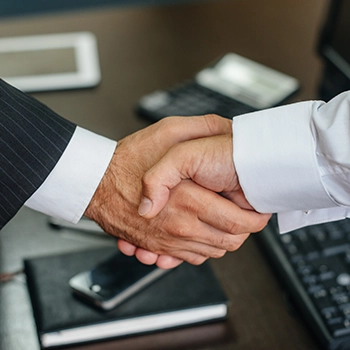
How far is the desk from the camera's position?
0.77m

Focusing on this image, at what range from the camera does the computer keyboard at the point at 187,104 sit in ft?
3.85

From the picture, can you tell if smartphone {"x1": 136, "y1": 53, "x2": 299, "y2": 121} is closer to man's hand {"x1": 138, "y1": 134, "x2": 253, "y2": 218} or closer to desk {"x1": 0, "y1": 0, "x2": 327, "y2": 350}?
desk {"x1": 0, "y1": 0, "x2": 327, "y2": 350}

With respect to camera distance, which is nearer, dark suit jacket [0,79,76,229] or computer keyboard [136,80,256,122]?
dark suit jacket [0,79,76,229]

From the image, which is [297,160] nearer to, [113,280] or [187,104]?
[113,280]

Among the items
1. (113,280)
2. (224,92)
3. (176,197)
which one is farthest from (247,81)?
(113,280)

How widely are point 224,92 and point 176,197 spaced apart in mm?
438

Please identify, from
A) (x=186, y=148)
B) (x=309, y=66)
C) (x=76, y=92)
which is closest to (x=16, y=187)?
(x=186, y=148)

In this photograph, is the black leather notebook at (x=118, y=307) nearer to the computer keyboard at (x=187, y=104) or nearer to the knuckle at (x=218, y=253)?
the knuckle at (x=218, y=253)

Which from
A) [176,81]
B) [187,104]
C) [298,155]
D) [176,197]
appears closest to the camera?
[298,155]

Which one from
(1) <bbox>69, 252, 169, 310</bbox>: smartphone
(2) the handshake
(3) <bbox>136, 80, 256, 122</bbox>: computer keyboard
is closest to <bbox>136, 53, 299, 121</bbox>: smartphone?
(3) <bbox>136, 80, 256, 122</bbox>: computer keyboard

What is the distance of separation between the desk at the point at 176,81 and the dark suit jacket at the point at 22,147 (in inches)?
4.1

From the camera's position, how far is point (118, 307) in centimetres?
77

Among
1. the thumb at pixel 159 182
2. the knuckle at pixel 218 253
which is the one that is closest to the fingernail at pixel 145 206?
the thumb at pixel 159 182

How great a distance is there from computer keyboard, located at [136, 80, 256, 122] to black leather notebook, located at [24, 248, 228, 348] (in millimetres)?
408
